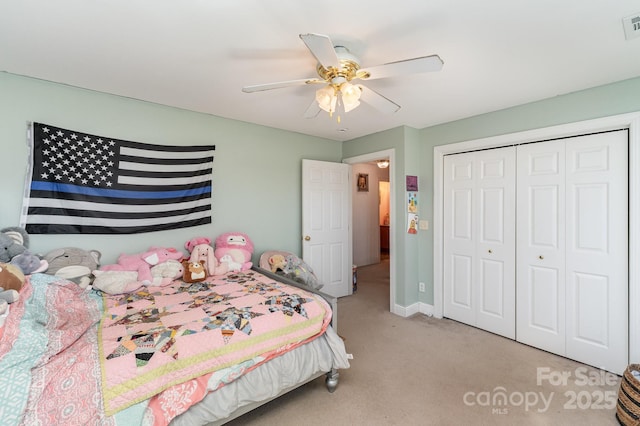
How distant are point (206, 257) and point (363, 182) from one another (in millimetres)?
4293

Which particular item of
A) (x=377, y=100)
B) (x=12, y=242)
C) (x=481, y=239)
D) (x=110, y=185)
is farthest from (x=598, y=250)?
(x=12, y=242)

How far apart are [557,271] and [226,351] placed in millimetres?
2865

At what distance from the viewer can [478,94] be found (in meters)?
2.48

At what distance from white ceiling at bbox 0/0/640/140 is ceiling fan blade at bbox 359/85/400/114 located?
8.6 inches

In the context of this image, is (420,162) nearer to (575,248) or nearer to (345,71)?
(575,248)

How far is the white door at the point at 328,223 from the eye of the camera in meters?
3.74

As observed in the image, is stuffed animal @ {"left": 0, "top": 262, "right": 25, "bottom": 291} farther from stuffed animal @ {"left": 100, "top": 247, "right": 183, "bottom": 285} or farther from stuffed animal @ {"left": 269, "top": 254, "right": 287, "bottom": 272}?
stuffed animal @ {"left": 269, "top": 254, "right": 287, "bottom": 272}

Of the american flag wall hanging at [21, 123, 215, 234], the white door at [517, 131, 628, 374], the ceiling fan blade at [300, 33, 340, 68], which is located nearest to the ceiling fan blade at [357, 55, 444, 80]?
the ceiling fan blade at [300, 33, 340, 68]

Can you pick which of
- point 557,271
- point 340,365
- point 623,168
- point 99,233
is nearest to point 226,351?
point 340,365

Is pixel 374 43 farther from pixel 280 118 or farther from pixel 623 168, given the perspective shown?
pixel 623 168

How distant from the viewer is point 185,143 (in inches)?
115

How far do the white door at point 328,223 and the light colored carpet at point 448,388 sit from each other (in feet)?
A: 3.62

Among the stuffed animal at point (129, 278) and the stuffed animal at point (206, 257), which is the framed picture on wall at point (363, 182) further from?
the stuffed animal at point (129, 278)

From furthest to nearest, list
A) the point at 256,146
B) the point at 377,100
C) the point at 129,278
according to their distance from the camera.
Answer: the point at 256,146
the point at 129,278
the point at 377,100
